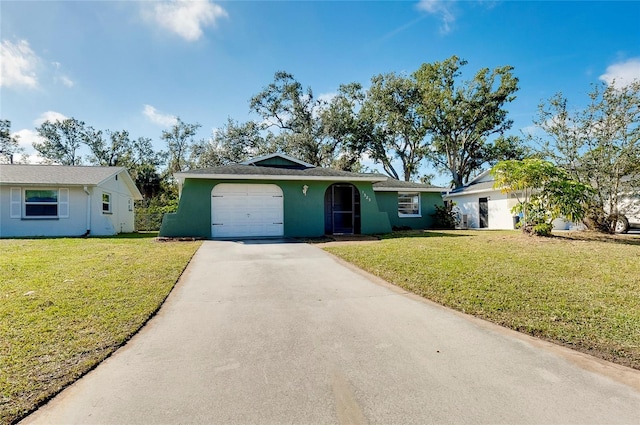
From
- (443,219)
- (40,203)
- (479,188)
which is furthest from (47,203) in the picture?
(479,188)

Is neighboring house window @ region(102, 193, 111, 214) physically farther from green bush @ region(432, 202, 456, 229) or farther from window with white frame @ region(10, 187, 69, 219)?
green bush @ region(432, 202, 456, 229)

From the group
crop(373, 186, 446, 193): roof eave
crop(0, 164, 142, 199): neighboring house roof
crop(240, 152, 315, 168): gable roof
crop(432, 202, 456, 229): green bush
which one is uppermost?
crop(240, 152, 315, 168): gable roof

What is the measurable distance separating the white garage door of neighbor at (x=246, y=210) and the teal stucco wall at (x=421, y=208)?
6.81m

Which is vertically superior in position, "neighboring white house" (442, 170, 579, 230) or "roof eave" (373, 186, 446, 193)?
"roof eave" (373, 186, 446, 193)

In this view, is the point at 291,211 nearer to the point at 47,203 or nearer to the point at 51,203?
the point at 51,203

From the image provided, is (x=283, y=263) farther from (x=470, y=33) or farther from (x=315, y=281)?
(x=470, y=33)

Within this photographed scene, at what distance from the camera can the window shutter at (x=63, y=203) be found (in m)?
14.7

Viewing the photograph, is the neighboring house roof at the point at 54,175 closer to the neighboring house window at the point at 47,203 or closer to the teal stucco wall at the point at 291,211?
the neighboring house window at the point at 47,203

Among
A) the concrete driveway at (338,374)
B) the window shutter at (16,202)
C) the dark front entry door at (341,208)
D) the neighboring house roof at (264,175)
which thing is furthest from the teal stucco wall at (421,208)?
the window shutter at (16,202)

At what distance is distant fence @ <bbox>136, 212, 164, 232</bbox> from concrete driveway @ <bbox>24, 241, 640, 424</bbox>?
22.1m

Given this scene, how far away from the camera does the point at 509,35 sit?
14891 mm

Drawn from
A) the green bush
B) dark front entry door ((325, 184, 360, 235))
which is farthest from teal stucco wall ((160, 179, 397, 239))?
the green bush

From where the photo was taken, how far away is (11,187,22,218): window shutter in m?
14.2

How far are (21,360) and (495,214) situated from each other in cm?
2169
